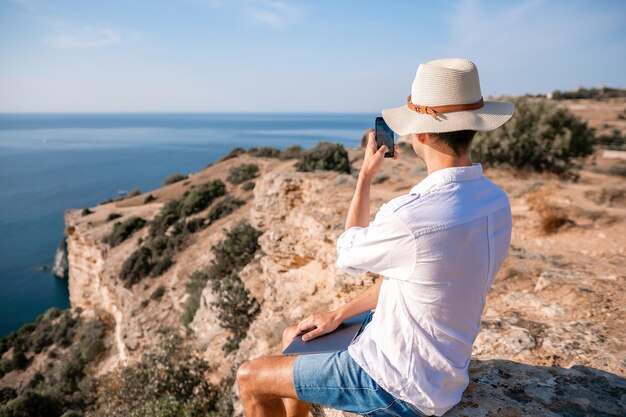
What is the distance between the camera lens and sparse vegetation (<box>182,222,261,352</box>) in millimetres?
9109

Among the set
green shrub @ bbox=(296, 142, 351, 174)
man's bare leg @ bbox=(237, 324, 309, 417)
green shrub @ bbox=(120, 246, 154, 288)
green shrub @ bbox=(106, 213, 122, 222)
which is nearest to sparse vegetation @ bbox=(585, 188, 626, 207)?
man's bare leg @ bbox=(237, 324, 309, 417)

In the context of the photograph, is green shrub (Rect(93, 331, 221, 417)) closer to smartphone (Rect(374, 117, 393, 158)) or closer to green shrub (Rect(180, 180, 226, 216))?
smartphone (Rect(374, 117, 393, 158))

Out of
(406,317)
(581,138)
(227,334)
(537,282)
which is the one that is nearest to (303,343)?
(406,317)

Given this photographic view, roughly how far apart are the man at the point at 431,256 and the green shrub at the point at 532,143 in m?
16.0

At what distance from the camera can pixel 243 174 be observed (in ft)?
86.5

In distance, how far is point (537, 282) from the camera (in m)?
5.18

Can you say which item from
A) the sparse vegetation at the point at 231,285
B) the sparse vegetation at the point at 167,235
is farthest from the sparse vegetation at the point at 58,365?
the sparse vegetation at the point at 231,285

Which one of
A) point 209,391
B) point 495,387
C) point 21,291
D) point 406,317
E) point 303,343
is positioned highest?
point 406,317

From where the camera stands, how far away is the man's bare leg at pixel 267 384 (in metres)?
2.31

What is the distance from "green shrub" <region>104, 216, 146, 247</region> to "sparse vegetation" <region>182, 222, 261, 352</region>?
912 centimetres

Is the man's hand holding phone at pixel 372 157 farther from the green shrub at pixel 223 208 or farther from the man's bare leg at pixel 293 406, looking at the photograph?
the green shrub at pixel 223 208

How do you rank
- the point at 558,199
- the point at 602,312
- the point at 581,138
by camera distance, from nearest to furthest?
the point at 602,312, the point at 558,199, the point at 581,138

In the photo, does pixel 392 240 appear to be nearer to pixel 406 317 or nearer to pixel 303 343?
pixel 406 317

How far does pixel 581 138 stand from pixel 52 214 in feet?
176
